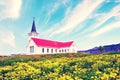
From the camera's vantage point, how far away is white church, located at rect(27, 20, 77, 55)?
79438 millimetres

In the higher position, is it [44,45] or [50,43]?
[50,43]

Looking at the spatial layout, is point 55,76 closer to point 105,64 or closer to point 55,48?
point 105,64

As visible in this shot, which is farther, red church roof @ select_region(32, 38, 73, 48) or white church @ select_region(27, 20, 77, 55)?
red church roof @ select_region(32, 38, 73, 48)

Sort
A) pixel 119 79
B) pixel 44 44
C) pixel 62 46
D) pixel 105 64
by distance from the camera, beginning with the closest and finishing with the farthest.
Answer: pixel 119 79, pixel 105 64, pixel 44 44, pixel 62 46

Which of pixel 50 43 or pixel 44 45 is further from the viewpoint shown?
pixel 50 43

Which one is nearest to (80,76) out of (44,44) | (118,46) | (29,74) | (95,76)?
(95,76)

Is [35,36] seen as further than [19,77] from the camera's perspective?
Yes

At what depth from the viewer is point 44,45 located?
80688 millimetres

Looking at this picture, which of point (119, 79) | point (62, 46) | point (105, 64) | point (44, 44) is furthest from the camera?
point (62, 46)

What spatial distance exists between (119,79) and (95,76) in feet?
3.47

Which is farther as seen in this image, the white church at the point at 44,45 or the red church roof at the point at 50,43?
the red church roof at the point at 50,43

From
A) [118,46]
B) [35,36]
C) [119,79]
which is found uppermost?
[35,36]

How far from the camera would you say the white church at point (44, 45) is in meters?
79.4

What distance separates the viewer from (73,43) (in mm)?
88438
